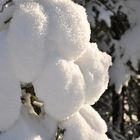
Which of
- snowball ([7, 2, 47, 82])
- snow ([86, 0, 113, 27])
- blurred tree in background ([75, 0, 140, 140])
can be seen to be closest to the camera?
snowball ([7, 2, 47, 82])

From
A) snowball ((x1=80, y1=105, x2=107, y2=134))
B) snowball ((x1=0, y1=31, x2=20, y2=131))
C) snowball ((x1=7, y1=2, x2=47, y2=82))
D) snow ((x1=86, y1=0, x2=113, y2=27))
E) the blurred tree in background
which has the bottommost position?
the blurred tree in background

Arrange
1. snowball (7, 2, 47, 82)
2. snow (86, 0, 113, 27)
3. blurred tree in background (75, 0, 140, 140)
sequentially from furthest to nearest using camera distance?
blurred tree in background (75, 0, 140, 140) < snow (86, 0, 113, 27) < snowball (7, 2, 47, 82)

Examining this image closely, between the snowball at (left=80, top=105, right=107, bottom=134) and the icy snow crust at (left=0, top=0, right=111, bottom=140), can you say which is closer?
the icy snow crust at (left=0, top=0, right=111, bottom=140)

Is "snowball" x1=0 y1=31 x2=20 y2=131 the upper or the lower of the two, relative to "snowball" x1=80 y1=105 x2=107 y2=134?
upper

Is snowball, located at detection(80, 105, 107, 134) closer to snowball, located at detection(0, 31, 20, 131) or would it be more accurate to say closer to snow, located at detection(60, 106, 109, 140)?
snow, located at detection(60, 106, 109, 140)

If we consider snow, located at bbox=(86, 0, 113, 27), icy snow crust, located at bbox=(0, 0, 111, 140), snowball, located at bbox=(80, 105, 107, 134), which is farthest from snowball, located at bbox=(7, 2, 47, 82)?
snow, located at bbox=(86, 0, 113, 27)

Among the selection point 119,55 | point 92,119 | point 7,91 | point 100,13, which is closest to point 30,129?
point 7,91

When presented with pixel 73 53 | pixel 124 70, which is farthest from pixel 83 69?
pixel 124 70

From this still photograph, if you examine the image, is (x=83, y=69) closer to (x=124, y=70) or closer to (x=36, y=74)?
(x=36, y=74)
